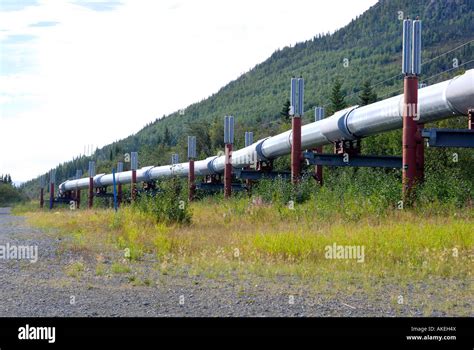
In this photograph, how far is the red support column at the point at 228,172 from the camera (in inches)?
1330

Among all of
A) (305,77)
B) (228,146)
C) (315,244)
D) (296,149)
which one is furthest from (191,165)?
(305,77)

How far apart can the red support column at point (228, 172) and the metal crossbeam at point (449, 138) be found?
17410 millimetres

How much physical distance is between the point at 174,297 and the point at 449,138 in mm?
10142

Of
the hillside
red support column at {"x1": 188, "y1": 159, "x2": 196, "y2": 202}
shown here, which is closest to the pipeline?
red support column at {"x1": 188, "y1": 159, "x2": 196, "y2": 202}

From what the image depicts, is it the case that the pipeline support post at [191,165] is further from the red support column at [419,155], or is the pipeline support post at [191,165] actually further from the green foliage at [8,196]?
the green foliage at [8,196]

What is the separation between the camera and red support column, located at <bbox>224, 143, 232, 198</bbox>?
33781 mm

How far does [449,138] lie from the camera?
16891 mm

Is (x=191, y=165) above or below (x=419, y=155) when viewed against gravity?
above

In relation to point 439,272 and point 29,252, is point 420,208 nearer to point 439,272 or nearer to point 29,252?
point 439,272

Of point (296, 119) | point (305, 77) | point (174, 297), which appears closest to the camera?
point (174, 297)

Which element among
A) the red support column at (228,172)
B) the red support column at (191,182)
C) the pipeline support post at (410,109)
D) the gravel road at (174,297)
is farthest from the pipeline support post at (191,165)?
the gravel road at (174,297)

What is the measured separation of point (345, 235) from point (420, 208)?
12.1 feet

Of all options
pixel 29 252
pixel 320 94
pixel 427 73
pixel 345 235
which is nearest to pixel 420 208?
pixel 345 235

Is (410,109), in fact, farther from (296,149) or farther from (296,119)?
(296,149)
